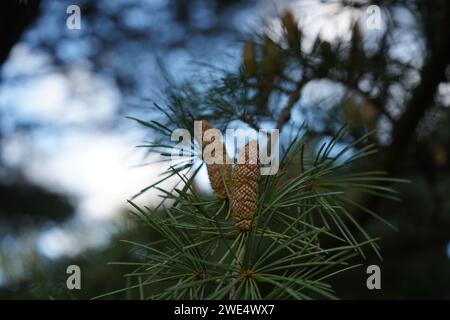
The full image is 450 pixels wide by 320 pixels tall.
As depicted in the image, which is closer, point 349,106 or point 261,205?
point 261,205

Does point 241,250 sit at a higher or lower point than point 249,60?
lower

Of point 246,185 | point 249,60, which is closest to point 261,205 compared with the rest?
point 246,185

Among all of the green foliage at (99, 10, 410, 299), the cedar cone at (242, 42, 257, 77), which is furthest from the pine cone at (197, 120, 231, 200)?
the cedar cone at (242, 42, 257, 77)

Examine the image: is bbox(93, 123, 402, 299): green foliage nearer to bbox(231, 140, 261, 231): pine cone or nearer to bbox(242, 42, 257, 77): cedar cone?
bbox(231, 140, 261, 231): pine cone

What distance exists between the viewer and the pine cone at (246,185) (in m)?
0.42

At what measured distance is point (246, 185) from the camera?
0.43 meters

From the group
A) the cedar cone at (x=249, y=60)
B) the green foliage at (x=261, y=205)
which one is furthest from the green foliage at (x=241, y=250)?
the cedar cone at (x=249, y=60)

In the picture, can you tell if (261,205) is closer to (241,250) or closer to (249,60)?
(241,250)

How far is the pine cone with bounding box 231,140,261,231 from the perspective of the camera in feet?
1.39

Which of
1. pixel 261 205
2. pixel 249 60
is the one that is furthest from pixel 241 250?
pixel 249 60

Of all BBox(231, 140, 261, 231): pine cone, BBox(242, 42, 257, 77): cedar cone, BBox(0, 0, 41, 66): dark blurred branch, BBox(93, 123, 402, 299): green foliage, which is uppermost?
BBox(0, 0, 41, 66): dark blurred branch

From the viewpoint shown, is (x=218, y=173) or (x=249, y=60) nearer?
(x=218, y=173)

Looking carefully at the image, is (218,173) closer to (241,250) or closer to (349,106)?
(241,250)

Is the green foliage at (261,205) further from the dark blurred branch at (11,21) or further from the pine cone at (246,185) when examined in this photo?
the dark blurred branch at (11,21)
